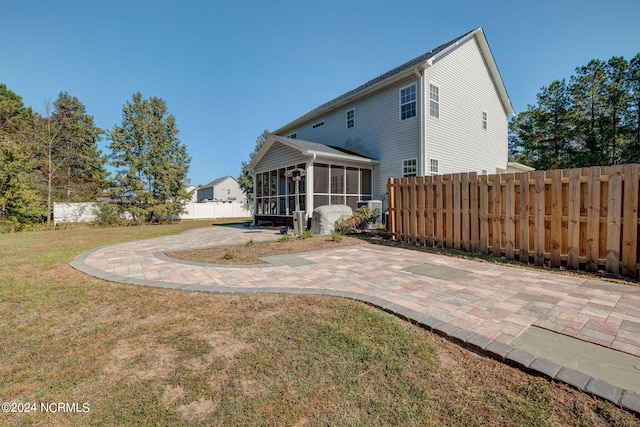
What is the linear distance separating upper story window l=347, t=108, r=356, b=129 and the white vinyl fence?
17.3 meters

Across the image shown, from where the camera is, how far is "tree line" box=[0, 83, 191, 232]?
55.4 ft

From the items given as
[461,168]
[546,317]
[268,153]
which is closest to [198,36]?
[268,153]

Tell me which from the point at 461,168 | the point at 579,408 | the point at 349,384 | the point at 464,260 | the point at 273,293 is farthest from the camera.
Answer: the point at 461,168

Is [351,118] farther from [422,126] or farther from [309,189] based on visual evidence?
[309,189]

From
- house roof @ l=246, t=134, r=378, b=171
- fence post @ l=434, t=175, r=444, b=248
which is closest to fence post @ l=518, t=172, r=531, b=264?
fence post @ l=434, t=175, r=444, b=248

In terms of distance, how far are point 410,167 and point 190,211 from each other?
77.0 feet

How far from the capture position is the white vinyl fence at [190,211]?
1814cm

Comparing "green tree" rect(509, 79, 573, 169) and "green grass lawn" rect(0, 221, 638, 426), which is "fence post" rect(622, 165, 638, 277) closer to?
"green grass lawn" rect(0, 221, 638, 426)

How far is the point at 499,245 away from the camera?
559 cm

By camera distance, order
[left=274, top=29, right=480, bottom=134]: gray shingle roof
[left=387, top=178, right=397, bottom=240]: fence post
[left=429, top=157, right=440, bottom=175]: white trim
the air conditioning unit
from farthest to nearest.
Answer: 1. [left=274, top=29, right=480, bottom=134]: gray shingle roof
2. [left=429, top=157, right=440, bottom=175]: white trim
3. the air conditioning unit
4. [left=387, top=178, right=397, bottom=240]: fence post

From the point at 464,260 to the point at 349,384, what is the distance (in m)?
4.55

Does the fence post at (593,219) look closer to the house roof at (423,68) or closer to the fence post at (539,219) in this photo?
the fence post at (539,219)

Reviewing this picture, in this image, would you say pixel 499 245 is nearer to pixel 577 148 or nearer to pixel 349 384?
pixel 349 384

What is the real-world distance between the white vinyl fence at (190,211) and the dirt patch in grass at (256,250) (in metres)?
17.4
